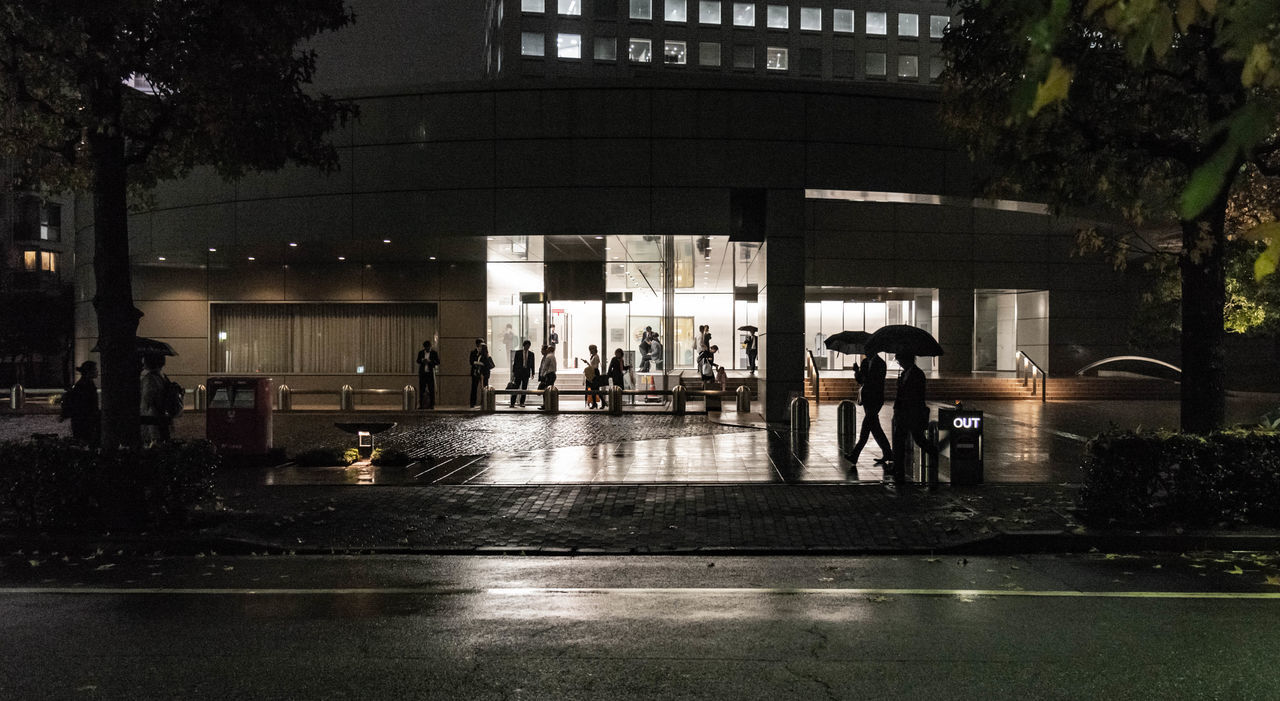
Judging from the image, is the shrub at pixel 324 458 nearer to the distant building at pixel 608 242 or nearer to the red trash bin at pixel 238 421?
the red trash bin at pixel 238 421

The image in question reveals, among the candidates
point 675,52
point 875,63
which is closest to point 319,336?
point 675,52

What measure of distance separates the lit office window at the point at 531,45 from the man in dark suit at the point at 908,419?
4850 centimetres

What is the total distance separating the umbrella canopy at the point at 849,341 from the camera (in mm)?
15789

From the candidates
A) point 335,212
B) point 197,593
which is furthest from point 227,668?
point 335,212

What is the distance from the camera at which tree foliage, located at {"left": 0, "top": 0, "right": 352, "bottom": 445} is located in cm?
922

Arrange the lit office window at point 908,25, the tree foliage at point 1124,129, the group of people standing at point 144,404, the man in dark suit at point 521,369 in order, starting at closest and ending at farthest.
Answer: the tree foliage at point 1124,129
the group of people standing at point 144,404
the man in dark suit at point 521,369
the lit office window at point 908,25

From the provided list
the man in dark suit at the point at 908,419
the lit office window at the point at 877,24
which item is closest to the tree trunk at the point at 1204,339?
the man in dark suit at the point at 908,419

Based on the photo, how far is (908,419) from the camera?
37.8 feet

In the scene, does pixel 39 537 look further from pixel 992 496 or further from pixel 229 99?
pixel 992 496

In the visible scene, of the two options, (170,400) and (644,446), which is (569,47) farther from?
(170,400)

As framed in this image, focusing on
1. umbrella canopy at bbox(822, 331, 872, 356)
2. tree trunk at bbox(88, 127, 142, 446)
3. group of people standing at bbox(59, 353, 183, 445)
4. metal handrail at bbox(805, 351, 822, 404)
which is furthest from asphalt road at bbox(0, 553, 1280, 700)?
metal handrail at bbox(805, 351, 822, 404)

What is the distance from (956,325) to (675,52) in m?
29.3

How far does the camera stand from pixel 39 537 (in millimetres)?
8734

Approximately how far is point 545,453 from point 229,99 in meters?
7.26
